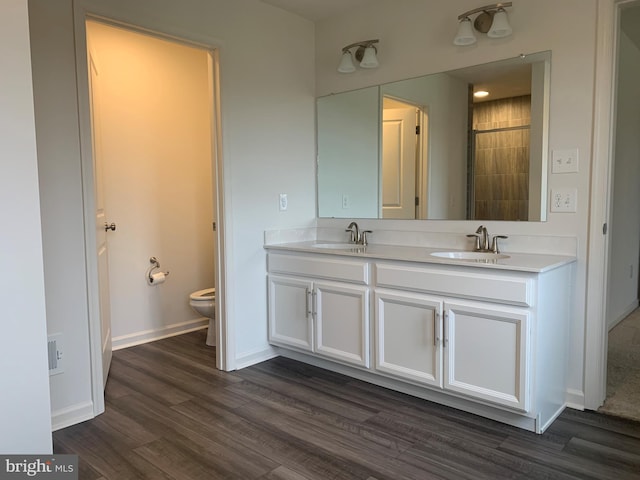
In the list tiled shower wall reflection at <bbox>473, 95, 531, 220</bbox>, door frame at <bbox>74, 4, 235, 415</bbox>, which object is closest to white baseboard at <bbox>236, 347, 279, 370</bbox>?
door frame at <bbox>74, 4, 235, 415</bbox>

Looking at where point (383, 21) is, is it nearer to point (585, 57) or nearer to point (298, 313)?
point (585, 57)

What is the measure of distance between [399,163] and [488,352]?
1447mm

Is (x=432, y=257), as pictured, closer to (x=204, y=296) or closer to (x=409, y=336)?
(x=409, y=336)

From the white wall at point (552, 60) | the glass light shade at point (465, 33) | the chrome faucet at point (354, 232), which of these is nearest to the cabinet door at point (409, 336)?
the white wall at point (552, 60)

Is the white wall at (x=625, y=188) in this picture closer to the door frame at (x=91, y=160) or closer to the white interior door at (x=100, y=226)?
the door frame at (x=91, y=160)

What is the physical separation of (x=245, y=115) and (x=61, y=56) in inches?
43.7

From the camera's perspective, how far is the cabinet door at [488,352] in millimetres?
2176

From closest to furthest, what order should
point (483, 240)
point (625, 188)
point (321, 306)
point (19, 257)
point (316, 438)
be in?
point (19, 257), point (316, 438), point (483, 240), point (321, 306), point (625, 188)

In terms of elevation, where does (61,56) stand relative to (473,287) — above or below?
above

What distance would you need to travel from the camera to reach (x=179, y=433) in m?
2.31

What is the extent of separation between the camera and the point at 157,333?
3.86 metres

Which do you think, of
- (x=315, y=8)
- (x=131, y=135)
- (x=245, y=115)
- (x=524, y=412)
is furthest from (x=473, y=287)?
(x=131, y=135)

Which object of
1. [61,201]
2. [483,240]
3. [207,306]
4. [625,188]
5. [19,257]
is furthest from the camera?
[625,188]

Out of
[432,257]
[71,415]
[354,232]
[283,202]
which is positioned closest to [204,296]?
[283,202]
